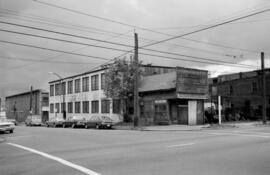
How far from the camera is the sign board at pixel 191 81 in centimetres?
3503

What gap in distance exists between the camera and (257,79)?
5881cm

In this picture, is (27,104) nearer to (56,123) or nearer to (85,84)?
(85,84)

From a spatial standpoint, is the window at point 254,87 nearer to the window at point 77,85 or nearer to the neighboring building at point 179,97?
the neighboring building at point 179,97

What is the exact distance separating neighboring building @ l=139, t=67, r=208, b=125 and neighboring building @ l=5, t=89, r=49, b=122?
150ft

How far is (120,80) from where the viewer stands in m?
40.0

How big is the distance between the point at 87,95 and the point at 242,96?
2476cm

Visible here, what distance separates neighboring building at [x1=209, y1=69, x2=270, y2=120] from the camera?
46.2 metres

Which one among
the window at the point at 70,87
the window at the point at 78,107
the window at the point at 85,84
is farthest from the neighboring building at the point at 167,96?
the window at the point at 70,87

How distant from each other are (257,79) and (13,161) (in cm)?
5405

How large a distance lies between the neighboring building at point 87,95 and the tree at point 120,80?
10.5ft

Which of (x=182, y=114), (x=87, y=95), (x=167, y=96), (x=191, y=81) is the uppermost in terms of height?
(x=191, y=81)

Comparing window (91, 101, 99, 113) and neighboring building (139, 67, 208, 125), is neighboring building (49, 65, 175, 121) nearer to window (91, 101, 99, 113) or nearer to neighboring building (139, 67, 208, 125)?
window (91, 101, 99, 113)

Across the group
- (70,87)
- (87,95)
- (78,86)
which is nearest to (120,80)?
(87,95)

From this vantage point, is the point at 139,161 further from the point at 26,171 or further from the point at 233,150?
the point at 233,150
